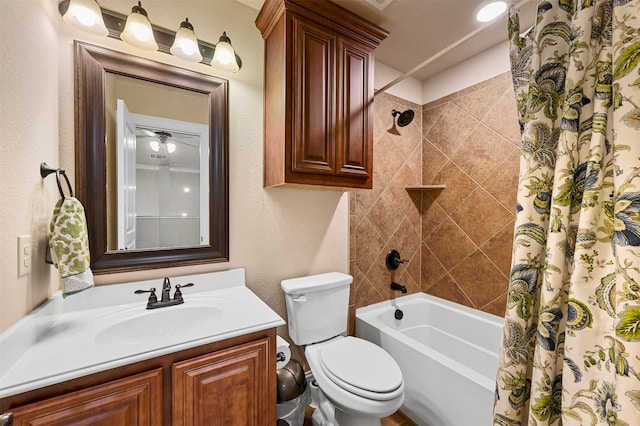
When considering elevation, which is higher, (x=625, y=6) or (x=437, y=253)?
(x=625, y=6)

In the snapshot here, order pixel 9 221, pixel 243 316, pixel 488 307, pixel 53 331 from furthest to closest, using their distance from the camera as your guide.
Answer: pixel 488 307 < pixel 243 316 < pixel 53 331 < pixel 9 221

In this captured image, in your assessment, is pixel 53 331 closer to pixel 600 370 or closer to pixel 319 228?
pixel 319 228

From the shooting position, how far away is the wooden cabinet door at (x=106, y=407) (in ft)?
2.47

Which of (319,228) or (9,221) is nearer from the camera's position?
(9,221)

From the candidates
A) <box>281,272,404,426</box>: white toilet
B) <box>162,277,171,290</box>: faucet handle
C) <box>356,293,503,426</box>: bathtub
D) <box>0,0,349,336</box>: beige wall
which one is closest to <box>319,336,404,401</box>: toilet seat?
<box>281,272,404,426</box>: white toilet

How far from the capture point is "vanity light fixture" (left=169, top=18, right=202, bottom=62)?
1.32m

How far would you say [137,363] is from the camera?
34.5 inches

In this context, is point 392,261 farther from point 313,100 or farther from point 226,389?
point 226,389

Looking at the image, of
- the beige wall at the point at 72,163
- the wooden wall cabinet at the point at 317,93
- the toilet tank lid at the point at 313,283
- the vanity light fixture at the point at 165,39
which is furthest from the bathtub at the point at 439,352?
the vanity light fixture at the point at 165,39

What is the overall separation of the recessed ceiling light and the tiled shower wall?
0.45 meters

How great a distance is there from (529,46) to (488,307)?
5.91 feet

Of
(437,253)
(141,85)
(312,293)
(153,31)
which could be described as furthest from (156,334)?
(437,253)

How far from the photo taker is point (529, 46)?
92cm

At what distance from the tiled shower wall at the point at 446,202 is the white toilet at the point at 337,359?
44cm
